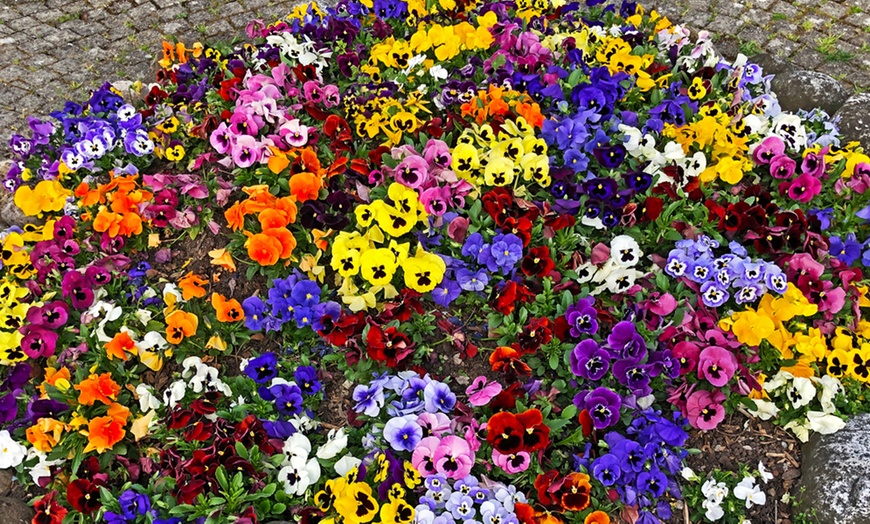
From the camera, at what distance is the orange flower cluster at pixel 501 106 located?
417 centimetres

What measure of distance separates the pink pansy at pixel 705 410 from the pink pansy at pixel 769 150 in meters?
1.66

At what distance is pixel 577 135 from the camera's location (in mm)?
4082

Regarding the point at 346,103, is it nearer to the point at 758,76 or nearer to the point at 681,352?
the point at 681,352

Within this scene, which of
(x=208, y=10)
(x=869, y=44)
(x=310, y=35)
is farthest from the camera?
(x=208, y=10)

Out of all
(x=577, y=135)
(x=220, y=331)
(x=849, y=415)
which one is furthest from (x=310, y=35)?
(x=849, y=415)

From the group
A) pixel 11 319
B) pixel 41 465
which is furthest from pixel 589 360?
pixel 11 319

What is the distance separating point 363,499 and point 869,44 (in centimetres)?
626

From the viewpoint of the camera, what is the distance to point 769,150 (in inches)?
162

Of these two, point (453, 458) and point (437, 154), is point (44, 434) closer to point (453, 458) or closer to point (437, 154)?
point (453, 458)

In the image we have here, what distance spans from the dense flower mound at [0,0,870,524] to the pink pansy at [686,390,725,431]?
0.01 meters

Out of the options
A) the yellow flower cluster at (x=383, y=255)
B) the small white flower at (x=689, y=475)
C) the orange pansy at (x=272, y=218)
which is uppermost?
the orange pansy at (x=272, y=218)

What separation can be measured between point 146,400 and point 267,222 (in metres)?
1.06

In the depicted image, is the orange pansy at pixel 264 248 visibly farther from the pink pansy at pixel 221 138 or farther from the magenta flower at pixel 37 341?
the magenta flower at pixel 37 341

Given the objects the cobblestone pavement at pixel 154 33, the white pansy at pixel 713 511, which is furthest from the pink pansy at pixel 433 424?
the cobblestone pavement at pixel 154 33
